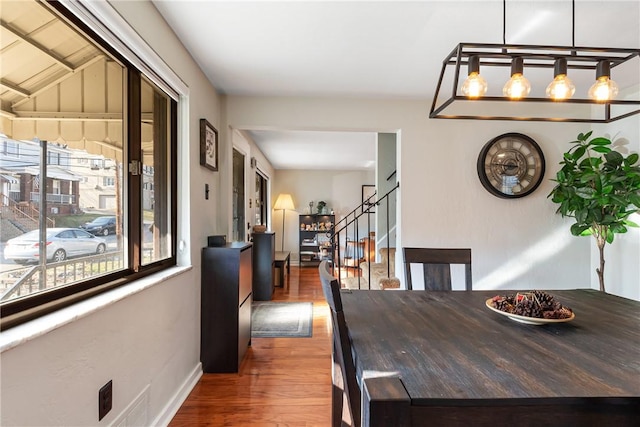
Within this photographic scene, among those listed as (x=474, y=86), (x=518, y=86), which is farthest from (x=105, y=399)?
(x=518, y=86)

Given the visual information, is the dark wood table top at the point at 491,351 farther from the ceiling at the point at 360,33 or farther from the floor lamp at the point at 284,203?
the floor lamp at the point at 284,203

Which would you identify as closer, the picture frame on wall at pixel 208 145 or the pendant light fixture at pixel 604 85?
the pendant light fixture at pixel 604 85

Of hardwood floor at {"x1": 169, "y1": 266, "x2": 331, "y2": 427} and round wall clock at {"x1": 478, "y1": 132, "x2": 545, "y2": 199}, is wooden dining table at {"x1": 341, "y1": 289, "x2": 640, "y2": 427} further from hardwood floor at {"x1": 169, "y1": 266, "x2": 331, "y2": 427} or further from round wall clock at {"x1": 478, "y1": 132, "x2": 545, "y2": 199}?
round wall clock at {"x1": 478, "y1": 132, "x2": 545, "y2": 199}

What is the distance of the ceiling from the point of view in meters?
1.74

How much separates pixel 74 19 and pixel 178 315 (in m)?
1.65

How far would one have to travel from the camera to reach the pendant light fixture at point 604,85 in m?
1.37

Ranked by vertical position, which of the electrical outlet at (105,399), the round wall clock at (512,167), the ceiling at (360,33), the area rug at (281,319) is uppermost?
the ceiling at (360,33)

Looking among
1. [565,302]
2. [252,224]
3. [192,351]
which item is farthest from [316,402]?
[252,224]

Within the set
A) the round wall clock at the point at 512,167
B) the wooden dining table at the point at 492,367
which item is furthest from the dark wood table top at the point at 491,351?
the round wall clock at the point at 512,167

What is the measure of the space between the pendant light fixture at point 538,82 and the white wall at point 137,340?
1.61 m

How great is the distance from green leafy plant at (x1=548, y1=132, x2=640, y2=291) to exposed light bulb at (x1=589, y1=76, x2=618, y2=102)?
5.40 feet

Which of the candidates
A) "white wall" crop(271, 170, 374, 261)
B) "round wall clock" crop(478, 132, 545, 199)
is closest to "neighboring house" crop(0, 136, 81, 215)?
"round wall clock" crop(478, 132, 545, 199)

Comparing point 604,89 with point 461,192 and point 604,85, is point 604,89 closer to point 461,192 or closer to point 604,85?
point 604,85

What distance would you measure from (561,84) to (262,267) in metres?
3.89
